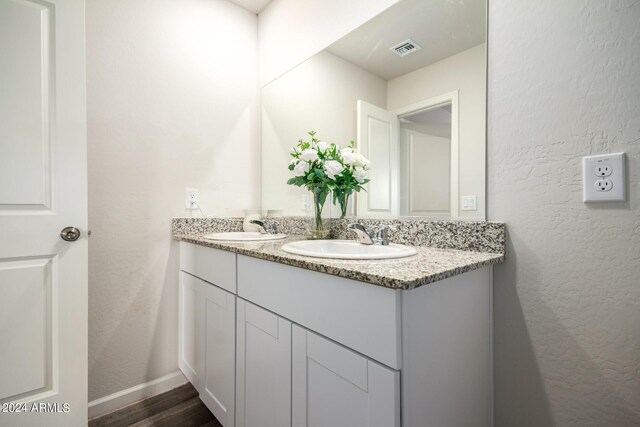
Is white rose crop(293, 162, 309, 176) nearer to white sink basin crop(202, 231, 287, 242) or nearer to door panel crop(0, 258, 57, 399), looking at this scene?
white sink basin crop(202, 231, 287, 242)

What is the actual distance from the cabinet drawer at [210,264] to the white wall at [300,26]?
1134mm

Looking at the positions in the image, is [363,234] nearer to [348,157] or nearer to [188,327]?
[348,157]

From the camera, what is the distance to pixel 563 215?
0.80 m

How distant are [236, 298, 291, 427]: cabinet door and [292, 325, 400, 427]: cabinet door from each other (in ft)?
0.17

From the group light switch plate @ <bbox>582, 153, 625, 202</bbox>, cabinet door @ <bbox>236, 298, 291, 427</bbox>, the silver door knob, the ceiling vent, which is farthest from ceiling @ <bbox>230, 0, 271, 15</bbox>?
light switch plate @ <bbox>582, 153, 625, 202</bbox>

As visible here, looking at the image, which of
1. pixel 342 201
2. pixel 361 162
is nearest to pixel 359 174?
pixel 361 162

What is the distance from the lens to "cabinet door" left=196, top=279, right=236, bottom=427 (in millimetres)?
1130

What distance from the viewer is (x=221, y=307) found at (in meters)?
1.20

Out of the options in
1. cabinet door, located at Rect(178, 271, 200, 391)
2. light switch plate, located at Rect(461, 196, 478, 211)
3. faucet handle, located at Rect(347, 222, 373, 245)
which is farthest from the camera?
cabinet door, located at Rect(178, 271, 200, 391)

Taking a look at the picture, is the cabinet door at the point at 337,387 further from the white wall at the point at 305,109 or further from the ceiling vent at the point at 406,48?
the ceiling vent at the point at 406,48

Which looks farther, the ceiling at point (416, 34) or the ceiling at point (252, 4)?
the ceiling at point (252, 4)

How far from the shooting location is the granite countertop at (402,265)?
0.59 m

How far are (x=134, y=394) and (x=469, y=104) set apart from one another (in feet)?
6.38

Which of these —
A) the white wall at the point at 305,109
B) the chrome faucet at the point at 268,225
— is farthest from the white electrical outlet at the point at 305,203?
the chrome faucet at the point at 268,225
